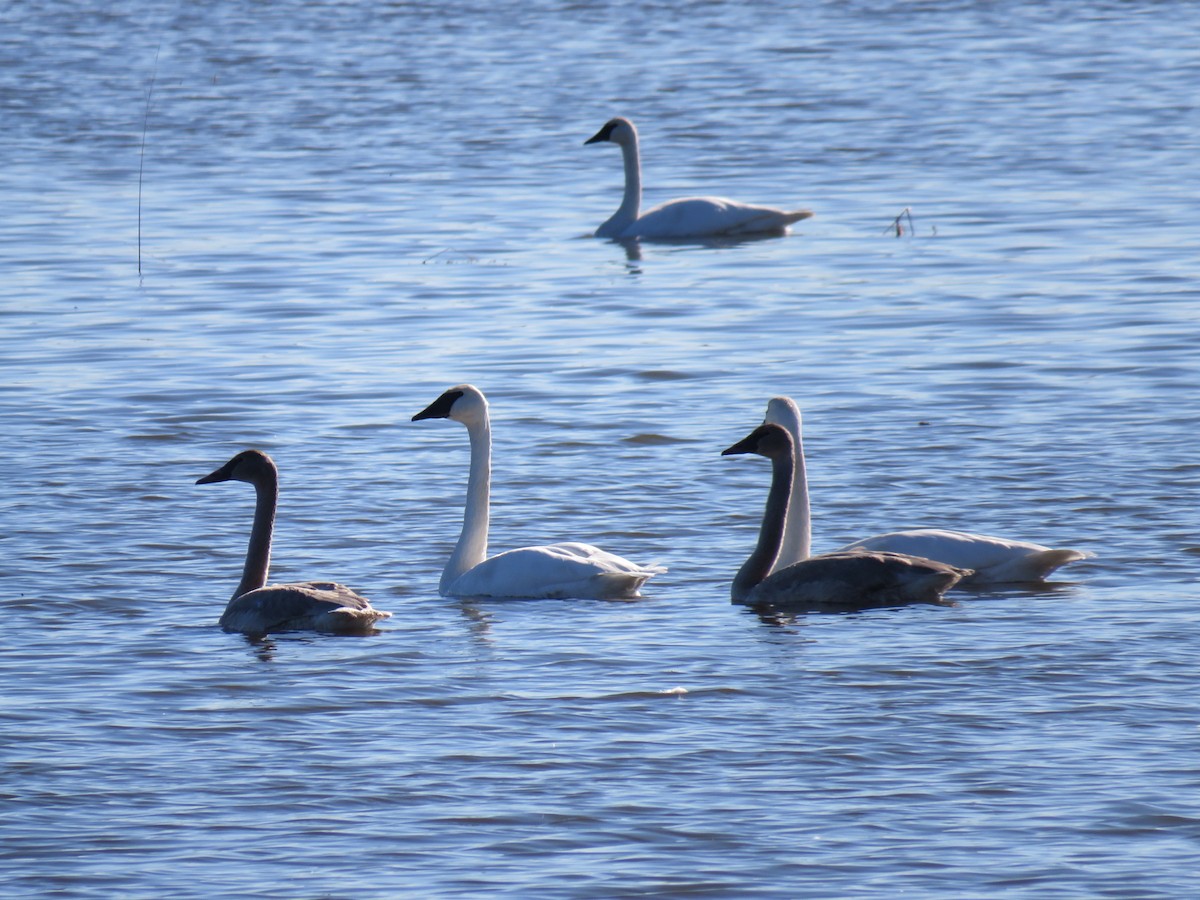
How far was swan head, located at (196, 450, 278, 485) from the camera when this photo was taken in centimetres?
1020

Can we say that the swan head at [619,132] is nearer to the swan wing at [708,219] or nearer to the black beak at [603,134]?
the black beak at [603,134]

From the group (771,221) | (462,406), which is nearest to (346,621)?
(462,406)

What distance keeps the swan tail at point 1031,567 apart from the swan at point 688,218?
32.6 feet

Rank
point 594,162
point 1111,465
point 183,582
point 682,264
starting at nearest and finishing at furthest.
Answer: point 183,582 → point 1111,465 → point 682,264 → point 594,162

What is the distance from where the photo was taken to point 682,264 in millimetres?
19812

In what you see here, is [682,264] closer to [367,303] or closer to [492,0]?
[367,303]

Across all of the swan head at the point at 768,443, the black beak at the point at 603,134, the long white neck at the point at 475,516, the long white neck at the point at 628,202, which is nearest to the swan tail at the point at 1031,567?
the swan head at the point at 768,443

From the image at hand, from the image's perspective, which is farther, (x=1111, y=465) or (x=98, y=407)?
(x=98, y=407)

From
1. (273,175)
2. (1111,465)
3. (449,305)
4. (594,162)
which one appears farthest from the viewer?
(594,162)

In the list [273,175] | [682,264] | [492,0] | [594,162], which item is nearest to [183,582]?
[682,264]

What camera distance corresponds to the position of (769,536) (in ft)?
33.0

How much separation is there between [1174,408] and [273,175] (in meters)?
12.7

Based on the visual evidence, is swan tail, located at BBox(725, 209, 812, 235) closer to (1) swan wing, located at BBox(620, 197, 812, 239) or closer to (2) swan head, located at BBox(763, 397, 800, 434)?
(1) swan wing, located at BBox(620, 197, 812, 239)

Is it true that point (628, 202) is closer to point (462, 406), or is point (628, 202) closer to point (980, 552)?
point (462, 406)
